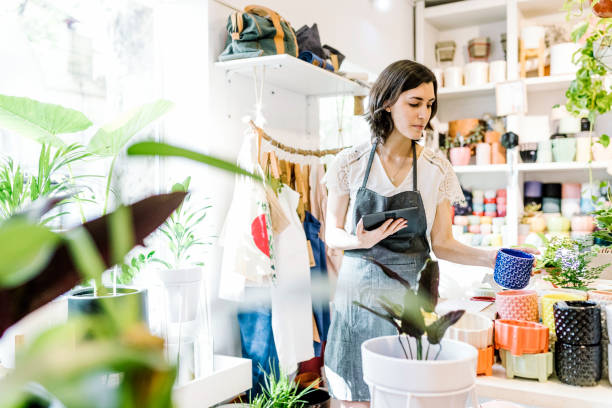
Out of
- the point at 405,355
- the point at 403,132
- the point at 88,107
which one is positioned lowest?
the point at 405,355

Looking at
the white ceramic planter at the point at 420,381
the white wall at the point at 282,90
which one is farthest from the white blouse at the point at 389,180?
the white ceramic planter at the point at 420,381

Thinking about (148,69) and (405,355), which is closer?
(405,355)

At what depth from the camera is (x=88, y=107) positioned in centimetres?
202

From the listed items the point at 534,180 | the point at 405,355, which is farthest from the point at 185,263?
the point at 534,180

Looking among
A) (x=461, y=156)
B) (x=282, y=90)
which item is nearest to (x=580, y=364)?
(x=282, y=90)

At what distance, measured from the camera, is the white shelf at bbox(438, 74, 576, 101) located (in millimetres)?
3598

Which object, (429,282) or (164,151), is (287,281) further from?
(164,151)

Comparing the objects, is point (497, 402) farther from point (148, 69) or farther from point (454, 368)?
point (148, 69)

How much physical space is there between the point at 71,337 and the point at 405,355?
1.42ft

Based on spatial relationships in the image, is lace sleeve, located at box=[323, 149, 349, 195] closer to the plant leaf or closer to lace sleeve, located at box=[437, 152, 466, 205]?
lace sleeve, located at box=[437, 152, 466, 205]

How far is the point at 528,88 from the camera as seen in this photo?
3.84m

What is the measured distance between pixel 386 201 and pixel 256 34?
0.95 m

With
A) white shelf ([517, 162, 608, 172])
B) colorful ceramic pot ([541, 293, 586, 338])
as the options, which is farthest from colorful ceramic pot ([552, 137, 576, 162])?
colorful ceramic pot ([541, 293, 586, 338])

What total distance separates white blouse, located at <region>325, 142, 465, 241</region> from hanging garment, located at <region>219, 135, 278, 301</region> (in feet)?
1.70
